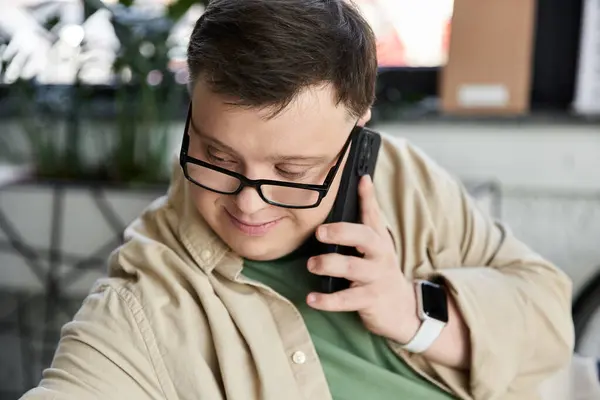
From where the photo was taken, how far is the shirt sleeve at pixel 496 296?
2.84 ft

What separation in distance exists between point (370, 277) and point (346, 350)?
13cm

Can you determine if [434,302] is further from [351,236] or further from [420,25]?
[420,25]

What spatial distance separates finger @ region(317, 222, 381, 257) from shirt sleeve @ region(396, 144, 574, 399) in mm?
146

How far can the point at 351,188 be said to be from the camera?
32.1 inches

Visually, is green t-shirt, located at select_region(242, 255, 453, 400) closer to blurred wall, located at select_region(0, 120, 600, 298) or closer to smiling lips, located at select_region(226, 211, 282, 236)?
smiling lips, located at select_region(226, 211, 282, 236)

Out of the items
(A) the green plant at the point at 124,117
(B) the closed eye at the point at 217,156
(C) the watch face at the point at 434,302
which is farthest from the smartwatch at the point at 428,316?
(A) the green plant at the point at 124,117

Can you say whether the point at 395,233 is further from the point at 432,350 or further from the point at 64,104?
the point at 64,104

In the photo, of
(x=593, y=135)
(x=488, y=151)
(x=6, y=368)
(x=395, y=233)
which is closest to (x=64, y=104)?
(x=6, y=368)

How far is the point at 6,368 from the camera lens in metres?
2.15

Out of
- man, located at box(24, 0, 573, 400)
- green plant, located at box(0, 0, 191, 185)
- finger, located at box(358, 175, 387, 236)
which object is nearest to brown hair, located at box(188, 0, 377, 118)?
man, located at box(24, 0, 573, 400)

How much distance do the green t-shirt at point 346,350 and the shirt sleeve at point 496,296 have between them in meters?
0.05

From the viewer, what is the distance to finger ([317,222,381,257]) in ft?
2.55

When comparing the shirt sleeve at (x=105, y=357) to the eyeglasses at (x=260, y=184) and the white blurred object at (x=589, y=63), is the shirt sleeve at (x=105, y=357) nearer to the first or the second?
the eyeglasses at (x=260, y=184)

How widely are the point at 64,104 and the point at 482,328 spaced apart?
4.62ft
